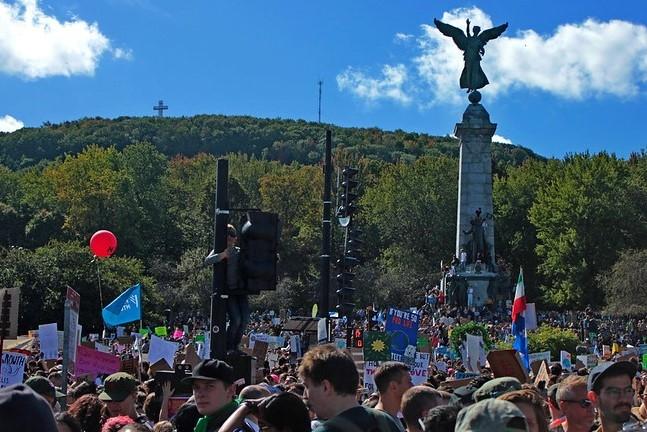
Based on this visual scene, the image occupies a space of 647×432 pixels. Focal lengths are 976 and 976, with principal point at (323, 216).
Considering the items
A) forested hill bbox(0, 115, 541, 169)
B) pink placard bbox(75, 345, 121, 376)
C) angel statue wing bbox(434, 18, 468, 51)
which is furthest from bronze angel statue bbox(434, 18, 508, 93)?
forested hill bbox(0, 115, 541, 169)

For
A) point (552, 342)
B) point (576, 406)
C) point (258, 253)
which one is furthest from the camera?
point (552, 342)

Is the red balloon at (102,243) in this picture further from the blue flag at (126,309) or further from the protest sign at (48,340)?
the protest sign at (48,340)

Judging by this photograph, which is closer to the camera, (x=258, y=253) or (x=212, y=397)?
(x=212, y=397)

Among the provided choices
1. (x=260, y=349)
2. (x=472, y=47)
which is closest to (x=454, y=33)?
(x=472, y=47)

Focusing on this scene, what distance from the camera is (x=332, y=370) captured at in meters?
4.44

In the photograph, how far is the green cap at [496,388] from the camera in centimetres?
545

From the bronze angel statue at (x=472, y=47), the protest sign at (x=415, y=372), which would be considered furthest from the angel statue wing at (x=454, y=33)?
the protest sign at (x=415, y=372)

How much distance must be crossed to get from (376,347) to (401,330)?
1.39m

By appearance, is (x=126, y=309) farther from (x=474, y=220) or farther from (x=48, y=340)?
(x=474, y=220)

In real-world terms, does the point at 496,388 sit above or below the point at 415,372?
above

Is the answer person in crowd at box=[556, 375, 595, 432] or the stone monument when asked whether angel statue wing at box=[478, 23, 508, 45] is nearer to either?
the stone monument

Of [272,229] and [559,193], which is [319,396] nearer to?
[272,229]

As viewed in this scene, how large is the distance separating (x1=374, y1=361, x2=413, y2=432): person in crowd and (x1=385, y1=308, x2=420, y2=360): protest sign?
925 cm

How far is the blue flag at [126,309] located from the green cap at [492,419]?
12099 millimetres
